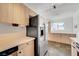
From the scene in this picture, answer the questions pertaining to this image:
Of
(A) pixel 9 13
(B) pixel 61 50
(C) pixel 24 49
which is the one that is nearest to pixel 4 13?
(A) pixel 9 13

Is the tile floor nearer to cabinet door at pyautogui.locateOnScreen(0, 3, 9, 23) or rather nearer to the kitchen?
the kitchen

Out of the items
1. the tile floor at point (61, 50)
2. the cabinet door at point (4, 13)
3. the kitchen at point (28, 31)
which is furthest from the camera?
the tile floor at point (61, 50)

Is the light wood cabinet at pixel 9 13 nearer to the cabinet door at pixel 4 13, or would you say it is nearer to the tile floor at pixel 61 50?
the cabinet door at pixel 4 13

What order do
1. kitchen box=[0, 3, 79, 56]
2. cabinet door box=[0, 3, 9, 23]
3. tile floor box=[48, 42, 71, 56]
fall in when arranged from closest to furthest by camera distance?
cabinet door box=[0, 3, 9, 23] → kitchen box=[0, 3, 79, 56] → tile floor box=[48, 42, 71, 56]

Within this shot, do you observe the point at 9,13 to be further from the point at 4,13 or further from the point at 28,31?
the point at 28,31

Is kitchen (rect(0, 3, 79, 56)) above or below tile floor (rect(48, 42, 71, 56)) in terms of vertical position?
above

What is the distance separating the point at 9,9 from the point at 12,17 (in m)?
0.19

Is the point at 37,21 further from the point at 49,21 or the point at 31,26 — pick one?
the point at 49,21

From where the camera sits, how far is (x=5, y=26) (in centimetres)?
229

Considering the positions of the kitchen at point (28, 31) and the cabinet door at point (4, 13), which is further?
the kitchen at point (28, 31)

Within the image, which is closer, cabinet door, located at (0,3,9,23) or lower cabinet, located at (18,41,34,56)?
cabinet door, located at (0,3,9,23)

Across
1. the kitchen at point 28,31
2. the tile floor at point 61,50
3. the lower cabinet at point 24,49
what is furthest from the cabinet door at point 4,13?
the tile floor at point 61,50

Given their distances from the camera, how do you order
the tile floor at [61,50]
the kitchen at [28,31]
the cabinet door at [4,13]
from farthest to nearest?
1. the tile floor at [61,50]
2. the kitchen at [28,31]
3. the cabinet door at [4,13]

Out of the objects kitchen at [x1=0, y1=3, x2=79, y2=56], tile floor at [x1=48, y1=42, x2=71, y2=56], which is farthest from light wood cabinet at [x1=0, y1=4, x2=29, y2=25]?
tile floor at [x1=48, y1=42, x2=71, y2=56]
